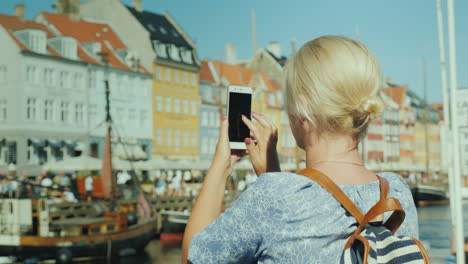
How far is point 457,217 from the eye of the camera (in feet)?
10.9

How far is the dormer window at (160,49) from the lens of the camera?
36.2m

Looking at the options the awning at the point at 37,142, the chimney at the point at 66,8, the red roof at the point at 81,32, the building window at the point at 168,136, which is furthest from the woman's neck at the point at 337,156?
the building window at the point at 168,136

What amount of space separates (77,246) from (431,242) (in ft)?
27.8

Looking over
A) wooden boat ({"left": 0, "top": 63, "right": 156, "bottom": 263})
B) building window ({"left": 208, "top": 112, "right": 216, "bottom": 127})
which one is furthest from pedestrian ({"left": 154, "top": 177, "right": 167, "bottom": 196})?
building window ({"left": 208, "top": 112, "right": 216, "bottom": 127})

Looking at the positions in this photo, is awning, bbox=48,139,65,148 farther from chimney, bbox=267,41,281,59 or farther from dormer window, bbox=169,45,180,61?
chimney, bbox=267,41,281,59

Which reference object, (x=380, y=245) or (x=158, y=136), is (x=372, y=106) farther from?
(x=158, y=136)

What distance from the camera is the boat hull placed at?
13.5 m

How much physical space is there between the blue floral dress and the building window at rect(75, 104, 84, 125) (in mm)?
29746

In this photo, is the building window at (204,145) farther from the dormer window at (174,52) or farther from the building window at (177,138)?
the dormer window at (174,52)

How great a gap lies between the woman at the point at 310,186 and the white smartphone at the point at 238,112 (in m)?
0.07

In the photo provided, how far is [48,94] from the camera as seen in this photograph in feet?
94.6

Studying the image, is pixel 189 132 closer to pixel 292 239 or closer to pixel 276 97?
pixel 276 97

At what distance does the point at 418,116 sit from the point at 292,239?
6307 cm

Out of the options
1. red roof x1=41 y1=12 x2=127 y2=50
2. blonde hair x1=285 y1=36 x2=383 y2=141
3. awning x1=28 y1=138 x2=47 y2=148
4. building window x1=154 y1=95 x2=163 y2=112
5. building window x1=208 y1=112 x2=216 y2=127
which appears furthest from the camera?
building window x1=208 y1=112 x2=216 y2=127
